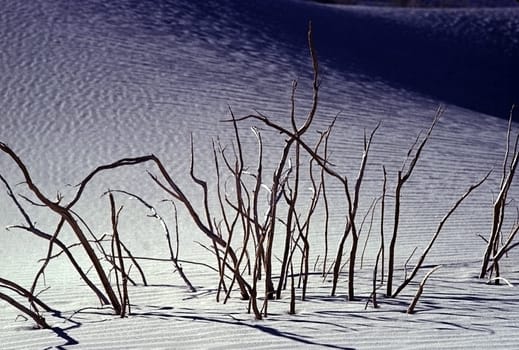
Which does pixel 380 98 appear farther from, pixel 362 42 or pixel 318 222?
pixel 318 222

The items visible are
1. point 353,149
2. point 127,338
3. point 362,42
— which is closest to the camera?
point 127,338

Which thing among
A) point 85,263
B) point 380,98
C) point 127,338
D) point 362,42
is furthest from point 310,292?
point 362,42

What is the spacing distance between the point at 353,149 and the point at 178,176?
2244mm

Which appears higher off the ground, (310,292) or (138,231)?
(310,292)

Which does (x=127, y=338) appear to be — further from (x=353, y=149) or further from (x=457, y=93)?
(x=457, y=93)

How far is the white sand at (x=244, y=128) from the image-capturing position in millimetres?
3449

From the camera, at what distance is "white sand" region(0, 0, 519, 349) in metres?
3.45

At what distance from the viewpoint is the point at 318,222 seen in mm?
7543

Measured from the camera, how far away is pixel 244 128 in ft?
37.7

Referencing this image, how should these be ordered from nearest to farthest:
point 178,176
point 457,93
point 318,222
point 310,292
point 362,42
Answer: point 310,292 < point 318,222 < point 178,176 < point 457,93 < point 362,42

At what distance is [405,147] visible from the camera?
1116cm

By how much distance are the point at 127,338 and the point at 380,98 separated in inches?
447

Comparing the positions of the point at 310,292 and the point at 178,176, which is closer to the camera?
the point at 310,292

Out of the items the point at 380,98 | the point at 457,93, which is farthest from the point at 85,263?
the point at 457,93
